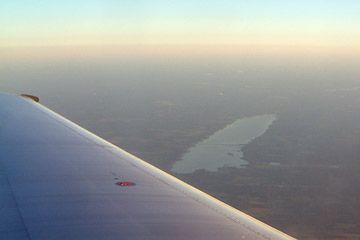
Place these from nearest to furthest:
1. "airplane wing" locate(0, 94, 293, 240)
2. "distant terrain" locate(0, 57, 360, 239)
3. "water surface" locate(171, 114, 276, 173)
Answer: "airplane wing" locate(0, 94, 293, 240)
"distant terrain" locate(0, 57, 360, 239)
"water surface" locate(171, 114, 276, 173)

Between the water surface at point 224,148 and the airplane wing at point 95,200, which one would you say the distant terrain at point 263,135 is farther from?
the airplane wing at point 95,200

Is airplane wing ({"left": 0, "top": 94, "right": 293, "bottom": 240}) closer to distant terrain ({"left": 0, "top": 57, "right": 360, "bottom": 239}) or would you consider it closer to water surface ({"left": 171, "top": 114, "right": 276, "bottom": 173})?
distant terrain ({"left": 0, "top": 57, "right": 360, "bottom": 239})

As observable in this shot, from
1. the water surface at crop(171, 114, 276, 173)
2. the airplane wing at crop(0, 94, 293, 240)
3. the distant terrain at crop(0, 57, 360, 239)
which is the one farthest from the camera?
the water surface at crop(171, 114, 276, 173)

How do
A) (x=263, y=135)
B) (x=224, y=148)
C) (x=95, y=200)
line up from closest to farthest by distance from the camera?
(x=95, y=200)
(x=224, y=148)
(x=263, y=135)

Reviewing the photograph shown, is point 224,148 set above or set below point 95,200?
below

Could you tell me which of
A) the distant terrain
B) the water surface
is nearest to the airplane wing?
the distant terrain

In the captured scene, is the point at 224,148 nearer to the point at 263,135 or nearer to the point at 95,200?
the point at 263,135

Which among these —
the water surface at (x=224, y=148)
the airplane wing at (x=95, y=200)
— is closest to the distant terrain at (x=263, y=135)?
the water surface at (x=224, y=148)

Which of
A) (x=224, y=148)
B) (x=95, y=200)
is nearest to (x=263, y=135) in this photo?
(x=224, y=148)

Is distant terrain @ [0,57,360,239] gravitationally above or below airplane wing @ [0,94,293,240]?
below
